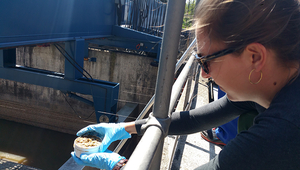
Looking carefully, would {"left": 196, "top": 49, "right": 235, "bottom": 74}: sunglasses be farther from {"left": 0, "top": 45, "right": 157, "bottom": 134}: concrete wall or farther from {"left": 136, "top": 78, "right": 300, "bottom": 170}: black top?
{"left": 0, "top": 45, "right": 157, "bottom": 134}: concrete wall

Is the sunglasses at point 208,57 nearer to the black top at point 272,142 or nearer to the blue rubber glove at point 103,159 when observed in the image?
the black top at point 272,142

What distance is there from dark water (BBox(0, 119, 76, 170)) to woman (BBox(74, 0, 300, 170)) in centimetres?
762

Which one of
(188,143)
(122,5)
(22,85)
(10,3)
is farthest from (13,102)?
(188,143)

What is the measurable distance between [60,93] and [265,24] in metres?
8.68

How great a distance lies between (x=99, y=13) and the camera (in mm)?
5078

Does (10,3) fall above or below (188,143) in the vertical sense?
above

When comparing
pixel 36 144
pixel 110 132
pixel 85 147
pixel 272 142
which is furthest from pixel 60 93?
pixel 272 142

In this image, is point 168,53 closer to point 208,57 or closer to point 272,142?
point 208,57

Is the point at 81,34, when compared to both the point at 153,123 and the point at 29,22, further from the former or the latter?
the point at 153,123

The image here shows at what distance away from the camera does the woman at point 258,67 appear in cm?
54

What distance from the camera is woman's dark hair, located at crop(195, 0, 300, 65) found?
2.07 feet

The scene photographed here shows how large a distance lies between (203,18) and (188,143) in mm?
1559

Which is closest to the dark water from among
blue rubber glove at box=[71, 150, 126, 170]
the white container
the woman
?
the white container

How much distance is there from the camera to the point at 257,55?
669 millimetres
